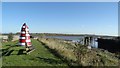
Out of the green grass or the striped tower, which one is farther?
the striped tower

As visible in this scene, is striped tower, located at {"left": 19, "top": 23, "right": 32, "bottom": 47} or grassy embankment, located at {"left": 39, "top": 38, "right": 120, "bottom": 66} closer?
grassy embankment, located at {"left": 39, "top": 38, "right": 120, "bottom": 66}

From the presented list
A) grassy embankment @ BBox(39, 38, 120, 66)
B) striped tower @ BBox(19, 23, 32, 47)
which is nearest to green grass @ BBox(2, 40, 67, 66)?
grassy embankment @ BBox(39, 38, 120, 66)

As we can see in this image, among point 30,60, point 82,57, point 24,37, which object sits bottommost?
point 30,60

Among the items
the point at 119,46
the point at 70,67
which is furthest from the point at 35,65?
the point at 119,46

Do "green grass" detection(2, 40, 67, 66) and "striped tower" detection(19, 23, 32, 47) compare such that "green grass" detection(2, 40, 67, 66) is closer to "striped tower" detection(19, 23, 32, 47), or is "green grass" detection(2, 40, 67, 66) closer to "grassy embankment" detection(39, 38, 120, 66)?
"grassy embankment" detection(39, 38, 120, 66)

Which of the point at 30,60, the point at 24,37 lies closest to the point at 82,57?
the point at 30,60

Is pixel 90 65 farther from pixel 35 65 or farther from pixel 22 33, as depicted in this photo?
pixel 22 33

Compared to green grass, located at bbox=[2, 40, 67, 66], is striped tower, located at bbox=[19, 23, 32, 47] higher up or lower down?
higher up

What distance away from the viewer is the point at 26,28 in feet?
60.1

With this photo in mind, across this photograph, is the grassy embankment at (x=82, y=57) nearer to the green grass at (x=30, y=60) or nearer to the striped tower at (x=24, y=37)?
the green grass at (x=30, y=60)

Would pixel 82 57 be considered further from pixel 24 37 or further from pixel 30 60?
pixel 24 37

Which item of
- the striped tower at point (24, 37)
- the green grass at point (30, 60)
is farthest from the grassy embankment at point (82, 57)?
the striped tower at point (24, 37)

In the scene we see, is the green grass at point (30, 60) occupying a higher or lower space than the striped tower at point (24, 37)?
lower

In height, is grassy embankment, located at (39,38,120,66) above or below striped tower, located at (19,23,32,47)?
below
